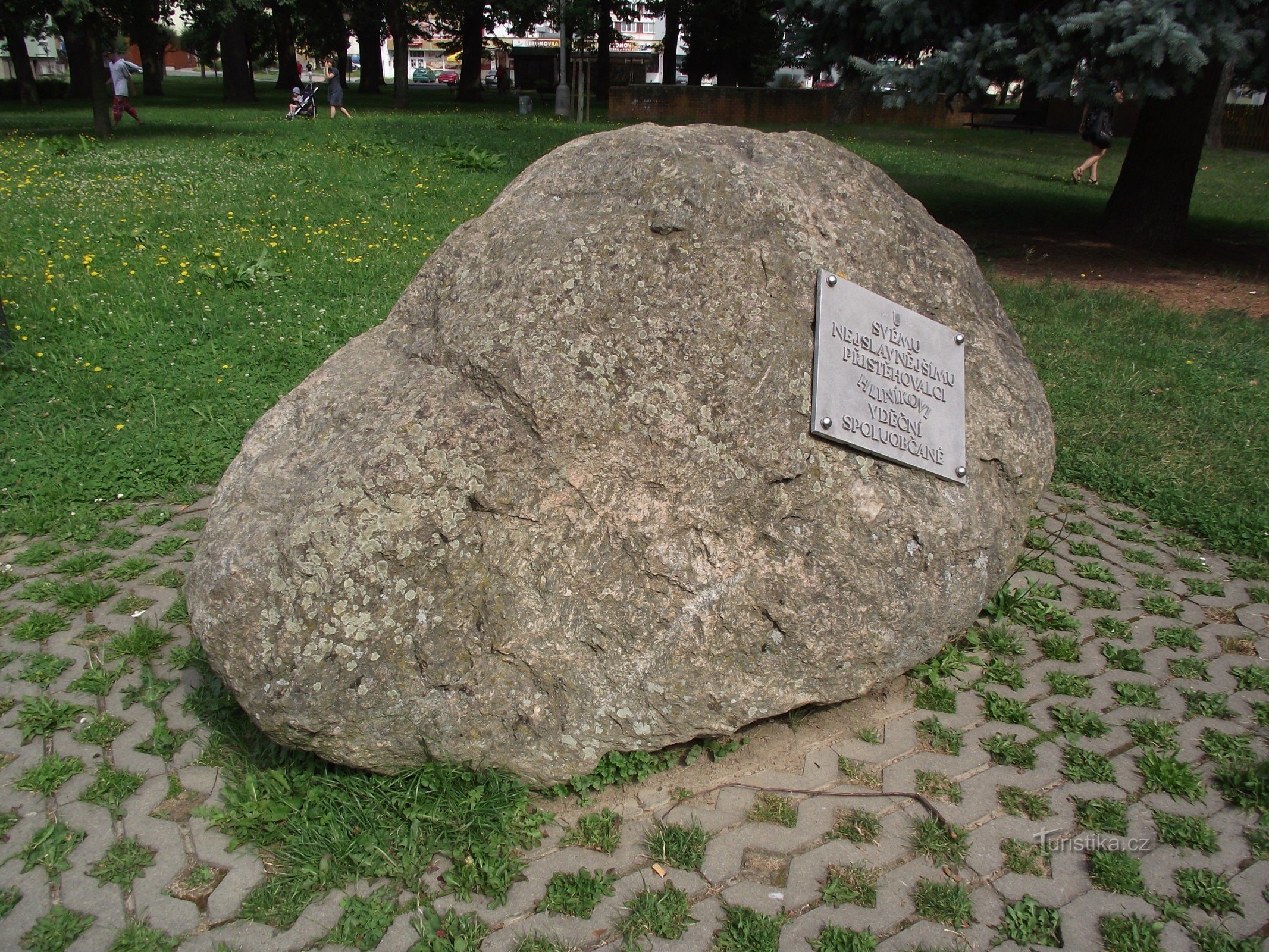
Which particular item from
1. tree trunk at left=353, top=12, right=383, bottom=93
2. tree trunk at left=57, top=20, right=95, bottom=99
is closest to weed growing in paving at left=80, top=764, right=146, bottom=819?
tree trunk at left=57, top=20, right=95, bottom=99

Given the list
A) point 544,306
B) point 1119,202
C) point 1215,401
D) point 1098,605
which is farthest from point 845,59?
point 544,306

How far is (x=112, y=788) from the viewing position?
303 cm

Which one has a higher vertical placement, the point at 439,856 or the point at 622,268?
the point at 622,268

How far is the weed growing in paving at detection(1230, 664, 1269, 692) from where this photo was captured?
3.64m

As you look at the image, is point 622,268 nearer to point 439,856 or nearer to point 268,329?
point 439,856

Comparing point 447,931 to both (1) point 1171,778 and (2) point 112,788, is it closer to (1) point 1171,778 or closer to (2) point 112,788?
(2) point 112,788

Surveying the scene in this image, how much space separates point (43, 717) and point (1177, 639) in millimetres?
4603

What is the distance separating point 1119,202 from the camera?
428 inches

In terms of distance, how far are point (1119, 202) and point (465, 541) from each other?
35.6 feet

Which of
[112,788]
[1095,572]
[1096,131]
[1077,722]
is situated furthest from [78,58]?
[1077,722]

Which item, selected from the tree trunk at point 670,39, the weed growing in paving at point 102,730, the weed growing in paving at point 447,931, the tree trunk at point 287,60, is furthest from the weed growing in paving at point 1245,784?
the tree trunk at point 287,60

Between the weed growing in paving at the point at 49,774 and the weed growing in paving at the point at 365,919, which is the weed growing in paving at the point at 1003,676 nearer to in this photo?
the weed growing in paving at the point at 365,919

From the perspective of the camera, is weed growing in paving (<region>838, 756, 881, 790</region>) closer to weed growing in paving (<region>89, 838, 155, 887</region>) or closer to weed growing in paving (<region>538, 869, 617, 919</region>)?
weed growing in paving (<region>538, 869, 617, 919</region>)

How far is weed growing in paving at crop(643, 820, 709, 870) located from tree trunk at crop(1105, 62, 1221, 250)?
10.0 meters
